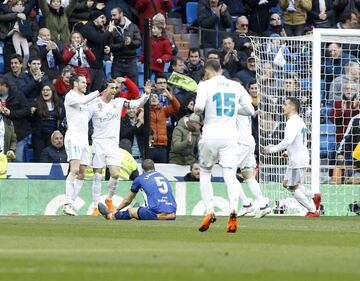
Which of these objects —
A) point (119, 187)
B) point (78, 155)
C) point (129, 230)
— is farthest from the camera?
point (119, 187)

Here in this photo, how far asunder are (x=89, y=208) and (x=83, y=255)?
13195 millimetres

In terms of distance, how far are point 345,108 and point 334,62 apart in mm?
1253

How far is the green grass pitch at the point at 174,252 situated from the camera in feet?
30.8

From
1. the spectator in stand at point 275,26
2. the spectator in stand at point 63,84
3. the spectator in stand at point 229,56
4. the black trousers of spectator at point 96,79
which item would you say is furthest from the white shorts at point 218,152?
the spectator in stand at point 275,26

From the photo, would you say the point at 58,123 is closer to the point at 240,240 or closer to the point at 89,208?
the point at 89,208

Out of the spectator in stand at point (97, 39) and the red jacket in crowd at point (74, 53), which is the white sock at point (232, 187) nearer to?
the red jacket in crowd at point (74, 53)

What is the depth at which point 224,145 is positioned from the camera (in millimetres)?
17000

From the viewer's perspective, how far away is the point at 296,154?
2284cm

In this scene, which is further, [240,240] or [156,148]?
[156,148]

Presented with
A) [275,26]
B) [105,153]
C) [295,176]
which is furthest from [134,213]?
[275,26]

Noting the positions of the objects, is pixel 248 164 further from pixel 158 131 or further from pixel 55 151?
pixel 55 151

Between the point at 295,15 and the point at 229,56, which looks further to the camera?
the point at 295,15

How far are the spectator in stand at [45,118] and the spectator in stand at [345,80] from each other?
5.37 metres

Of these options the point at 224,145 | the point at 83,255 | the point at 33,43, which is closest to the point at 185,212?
the point at 33,43
